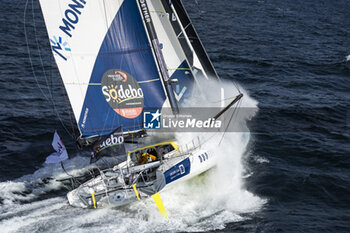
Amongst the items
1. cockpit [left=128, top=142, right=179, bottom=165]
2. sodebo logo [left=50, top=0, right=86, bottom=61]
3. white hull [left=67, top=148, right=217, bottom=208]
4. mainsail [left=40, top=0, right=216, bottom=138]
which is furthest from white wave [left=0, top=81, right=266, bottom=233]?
sodebo logo [left=50, top=0, right=86, bottom=61]

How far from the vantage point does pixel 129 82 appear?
792 inches

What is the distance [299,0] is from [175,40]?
5408 centimetres

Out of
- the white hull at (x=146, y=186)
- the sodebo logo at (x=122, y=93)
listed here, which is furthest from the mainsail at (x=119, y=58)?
the white hull at (x=146, y=186)

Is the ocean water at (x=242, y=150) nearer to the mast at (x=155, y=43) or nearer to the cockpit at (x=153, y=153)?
the cockpit at (x=153, y=153)

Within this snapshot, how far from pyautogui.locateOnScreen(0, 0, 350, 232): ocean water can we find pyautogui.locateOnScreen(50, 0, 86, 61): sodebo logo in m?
6.97

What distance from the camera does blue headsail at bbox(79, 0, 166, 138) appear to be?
63.9ft

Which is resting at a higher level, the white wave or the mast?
the mast

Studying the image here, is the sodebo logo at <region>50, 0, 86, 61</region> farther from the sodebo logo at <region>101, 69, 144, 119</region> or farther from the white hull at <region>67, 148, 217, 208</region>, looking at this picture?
the white hull at <region>67, 148, 217, 208</region>

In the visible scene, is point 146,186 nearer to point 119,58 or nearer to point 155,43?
point 119,58

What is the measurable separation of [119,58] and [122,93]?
1.70 meters

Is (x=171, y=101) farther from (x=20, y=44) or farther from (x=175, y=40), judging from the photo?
(x=20, y=44)

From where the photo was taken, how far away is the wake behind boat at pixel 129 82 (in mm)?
18766

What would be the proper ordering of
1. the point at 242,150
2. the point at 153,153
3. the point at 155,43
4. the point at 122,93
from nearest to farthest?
the point at 155,43 → the point at 122,93 → the point at 153,153 → the point at 242,150

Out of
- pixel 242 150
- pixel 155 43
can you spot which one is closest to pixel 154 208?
pixel 242 150
